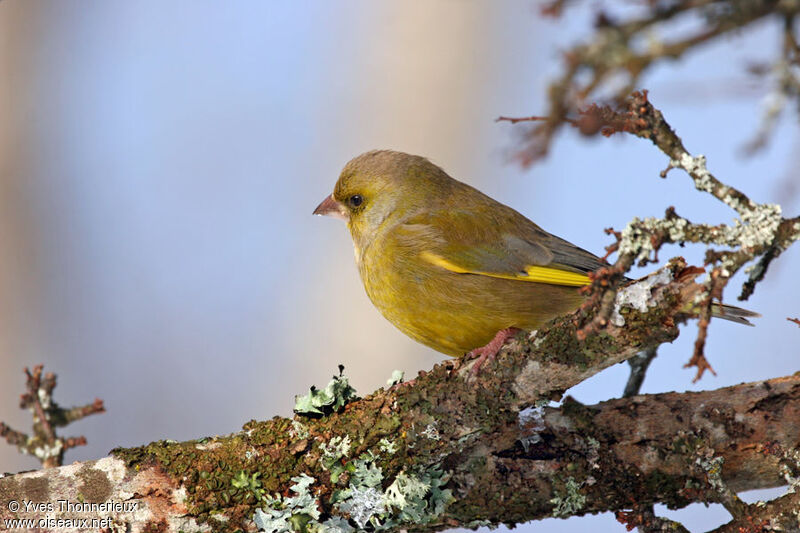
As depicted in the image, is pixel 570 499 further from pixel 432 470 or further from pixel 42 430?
pixel 42 430

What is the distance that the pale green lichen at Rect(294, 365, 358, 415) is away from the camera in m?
2.97

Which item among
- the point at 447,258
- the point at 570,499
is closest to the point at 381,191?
the point at 447,258

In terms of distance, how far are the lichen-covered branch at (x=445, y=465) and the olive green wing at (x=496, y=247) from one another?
1.04m

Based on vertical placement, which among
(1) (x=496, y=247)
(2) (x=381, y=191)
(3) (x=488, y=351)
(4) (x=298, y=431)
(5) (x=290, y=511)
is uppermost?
(2) (x=381, y=191)

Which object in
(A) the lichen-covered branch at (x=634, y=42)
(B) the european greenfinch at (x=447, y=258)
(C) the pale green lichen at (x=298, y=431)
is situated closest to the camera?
(A) the lichen-covered branch at (x=634, y=42)

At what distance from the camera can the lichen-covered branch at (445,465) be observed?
2816 mm

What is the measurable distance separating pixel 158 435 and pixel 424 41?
3.98 metres

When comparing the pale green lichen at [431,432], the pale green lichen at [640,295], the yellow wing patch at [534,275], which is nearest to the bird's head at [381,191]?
the yellow wing patch at [534,275]

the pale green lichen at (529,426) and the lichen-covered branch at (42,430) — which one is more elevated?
the lichen-covered branch at (42,430)

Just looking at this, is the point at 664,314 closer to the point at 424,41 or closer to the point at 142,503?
the point at 142,503

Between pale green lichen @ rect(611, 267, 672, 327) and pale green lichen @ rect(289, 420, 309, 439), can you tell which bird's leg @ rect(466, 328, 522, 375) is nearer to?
pale green lichen @ rect(611, 267, 672, 327)

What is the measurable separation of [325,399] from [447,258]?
3.81ft

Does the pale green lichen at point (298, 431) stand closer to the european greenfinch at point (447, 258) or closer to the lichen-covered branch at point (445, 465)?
the lichen-covered branch at point (445, 465)

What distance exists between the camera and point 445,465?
2928 millimetres
